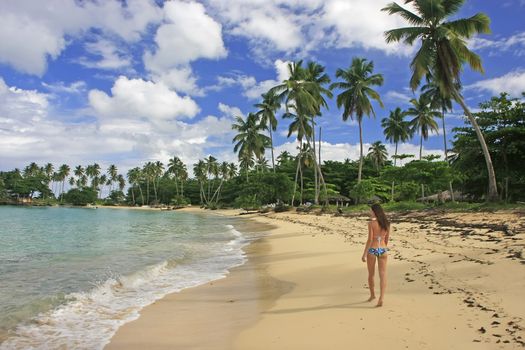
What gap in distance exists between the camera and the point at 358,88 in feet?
116

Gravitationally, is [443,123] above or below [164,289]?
above

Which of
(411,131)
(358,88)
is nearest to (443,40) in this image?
→ (358,88)

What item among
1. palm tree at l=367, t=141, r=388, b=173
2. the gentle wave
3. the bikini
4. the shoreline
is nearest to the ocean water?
the gentle wave

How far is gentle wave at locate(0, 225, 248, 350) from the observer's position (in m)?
5.33

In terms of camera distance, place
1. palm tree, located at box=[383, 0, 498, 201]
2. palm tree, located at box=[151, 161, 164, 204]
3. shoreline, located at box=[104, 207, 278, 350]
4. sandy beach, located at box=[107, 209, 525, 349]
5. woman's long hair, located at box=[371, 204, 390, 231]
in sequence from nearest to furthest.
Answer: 1. sandy beach, located at box=[107, 209, 525, 349]
2. shoreline, located at box=[104, 207, 278, 350]
3. woman's long hair, located at box=[371, 204, 390, 231]
4. palm tree, located at box=[383, 0, 498, 201]
5. palm tree, located at box=[151, 161, 164, 204]

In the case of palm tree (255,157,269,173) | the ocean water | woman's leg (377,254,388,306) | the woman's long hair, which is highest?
palm tree (255,157,269,173)

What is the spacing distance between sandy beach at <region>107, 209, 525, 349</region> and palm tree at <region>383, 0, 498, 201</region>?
1168 centimetres

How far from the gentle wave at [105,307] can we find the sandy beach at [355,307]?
1.21ft

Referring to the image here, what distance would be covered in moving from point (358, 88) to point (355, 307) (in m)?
32.3

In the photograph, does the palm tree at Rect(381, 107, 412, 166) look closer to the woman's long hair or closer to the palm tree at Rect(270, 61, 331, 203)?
the palm tree at Rect(270, 61, 331, 203)

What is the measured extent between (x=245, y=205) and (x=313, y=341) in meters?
49.2

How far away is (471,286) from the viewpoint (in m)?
6.11

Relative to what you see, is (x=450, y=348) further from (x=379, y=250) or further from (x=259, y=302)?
(x=259, y=302)

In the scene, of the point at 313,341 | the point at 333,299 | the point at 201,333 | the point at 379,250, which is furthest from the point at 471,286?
the point at 201,333
